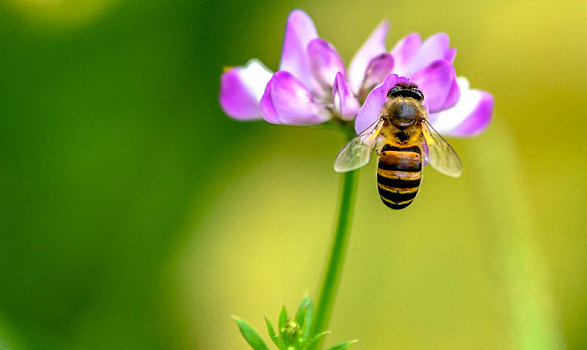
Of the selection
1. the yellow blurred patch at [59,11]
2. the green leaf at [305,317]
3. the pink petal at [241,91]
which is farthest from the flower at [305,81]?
the yellow blurred patch at [59,11]

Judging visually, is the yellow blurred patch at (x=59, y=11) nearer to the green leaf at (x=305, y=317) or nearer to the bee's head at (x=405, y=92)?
the bee's head at (x=405, y=92)

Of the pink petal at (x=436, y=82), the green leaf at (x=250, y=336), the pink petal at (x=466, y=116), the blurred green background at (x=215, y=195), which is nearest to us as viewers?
the green leaf at (x=250, y=336)

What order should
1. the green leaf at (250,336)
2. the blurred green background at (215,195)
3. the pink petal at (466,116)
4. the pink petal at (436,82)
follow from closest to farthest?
the green leaf at (250,336)
the pink petal at (436,82)
the pink petal at (466,116)
the blurred green background at (215,195)

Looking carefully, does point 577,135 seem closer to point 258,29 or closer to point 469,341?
point 469,341

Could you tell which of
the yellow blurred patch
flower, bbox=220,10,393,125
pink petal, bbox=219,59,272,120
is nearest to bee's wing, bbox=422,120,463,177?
flower, bbox=220,10,393,125

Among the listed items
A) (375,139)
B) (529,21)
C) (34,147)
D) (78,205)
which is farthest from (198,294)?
(529,21)

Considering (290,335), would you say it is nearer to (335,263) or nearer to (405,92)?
(335,263)

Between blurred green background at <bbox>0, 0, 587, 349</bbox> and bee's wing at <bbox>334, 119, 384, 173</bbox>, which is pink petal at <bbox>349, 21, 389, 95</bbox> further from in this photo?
blurred green background at <bbox>0, 0, 587, 349</bbox>
